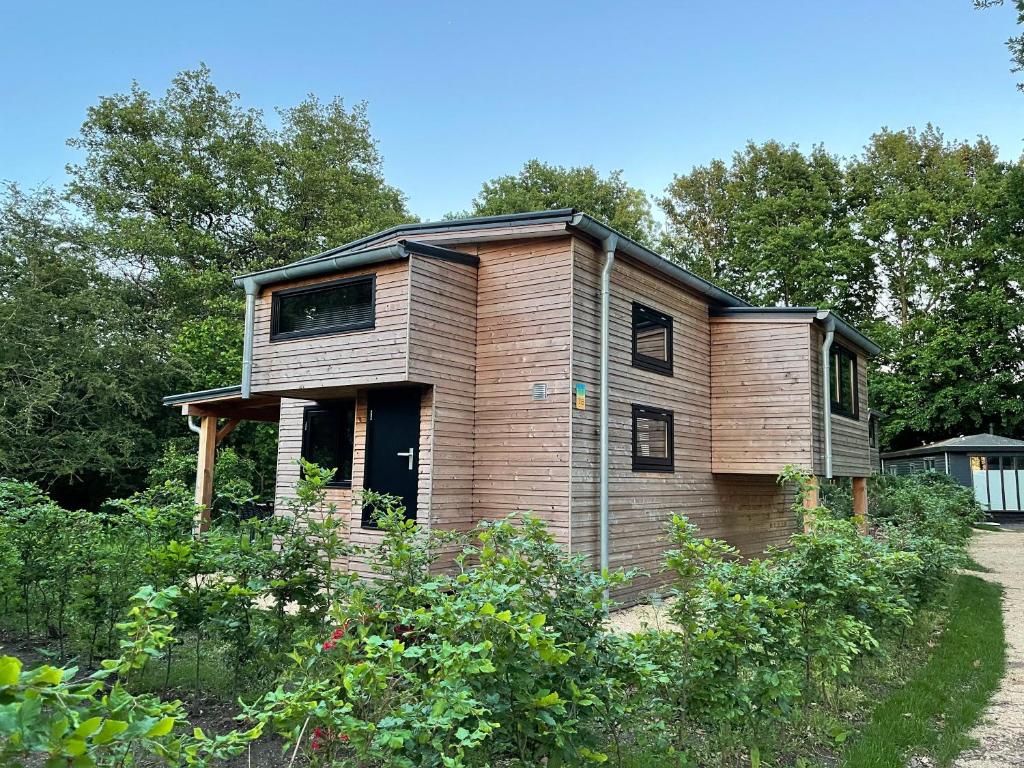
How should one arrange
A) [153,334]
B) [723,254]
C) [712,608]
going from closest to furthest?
[712,608] < [153,334] < [723,254]

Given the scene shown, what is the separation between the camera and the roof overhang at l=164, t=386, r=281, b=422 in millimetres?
10276

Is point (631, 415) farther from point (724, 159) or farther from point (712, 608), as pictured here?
point (724, 159)

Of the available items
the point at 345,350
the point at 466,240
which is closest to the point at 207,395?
the point at 345,350

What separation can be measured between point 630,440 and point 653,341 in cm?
160

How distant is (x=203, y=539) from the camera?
13.0 ft

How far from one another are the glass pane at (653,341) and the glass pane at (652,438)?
886mm

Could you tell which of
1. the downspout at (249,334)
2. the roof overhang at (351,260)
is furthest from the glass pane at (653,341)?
the downspout at (249,334)

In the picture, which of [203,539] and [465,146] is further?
[465,146]

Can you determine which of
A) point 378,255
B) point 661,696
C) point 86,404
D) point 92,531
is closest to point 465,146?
point 86,404

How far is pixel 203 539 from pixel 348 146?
22.1 metres

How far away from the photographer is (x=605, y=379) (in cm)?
764

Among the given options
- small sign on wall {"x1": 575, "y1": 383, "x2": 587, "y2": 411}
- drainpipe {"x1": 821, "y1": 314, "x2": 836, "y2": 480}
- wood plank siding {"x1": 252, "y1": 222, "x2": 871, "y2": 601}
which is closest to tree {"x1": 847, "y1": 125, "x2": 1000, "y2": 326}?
drainpipe {"x1": 821, "y1": 314, "x2": 836, "y2": 480}

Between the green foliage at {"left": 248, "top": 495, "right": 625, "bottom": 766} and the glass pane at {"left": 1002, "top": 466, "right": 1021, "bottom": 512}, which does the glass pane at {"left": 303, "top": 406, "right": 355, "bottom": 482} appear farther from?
the glass pane at {"left": 1002, "top": 466, "right": 1021, "bottom": 512}

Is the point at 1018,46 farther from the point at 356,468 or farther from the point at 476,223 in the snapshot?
the point at 356,468
